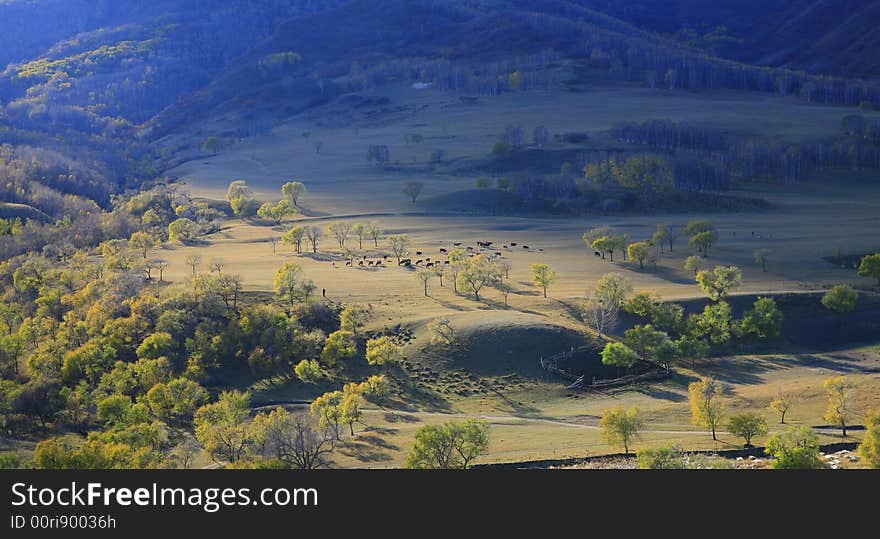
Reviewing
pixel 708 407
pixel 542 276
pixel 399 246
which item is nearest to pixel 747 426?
pixel 708 407

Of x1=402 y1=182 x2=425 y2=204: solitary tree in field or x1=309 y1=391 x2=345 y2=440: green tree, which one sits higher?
x1=402 y1=182 x2=425 y2=204: solitary tree in field

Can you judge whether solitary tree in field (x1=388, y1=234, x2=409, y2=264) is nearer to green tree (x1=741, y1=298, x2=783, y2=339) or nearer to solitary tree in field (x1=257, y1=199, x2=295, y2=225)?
solitary tree in field (x1=257, y1=199, x2=295, y2=225)

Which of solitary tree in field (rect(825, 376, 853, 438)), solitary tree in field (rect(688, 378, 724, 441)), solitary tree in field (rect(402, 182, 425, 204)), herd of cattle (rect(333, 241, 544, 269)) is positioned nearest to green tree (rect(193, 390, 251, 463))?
solitary tree in field (rect(688, 378, 724, 441))

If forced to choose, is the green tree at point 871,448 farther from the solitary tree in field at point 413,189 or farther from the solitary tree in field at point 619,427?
the solitary tree in field at point 413,189

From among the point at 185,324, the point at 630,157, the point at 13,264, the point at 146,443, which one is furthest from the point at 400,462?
the point at 630,157

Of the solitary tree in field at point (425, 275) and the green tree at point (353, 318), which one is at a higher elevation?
the solitary tree in field at point (425, 275)

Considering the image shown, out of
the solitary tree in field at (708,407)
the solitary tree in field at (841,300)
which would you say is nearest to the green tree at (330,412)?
the solitary tree in field at (708,407)
